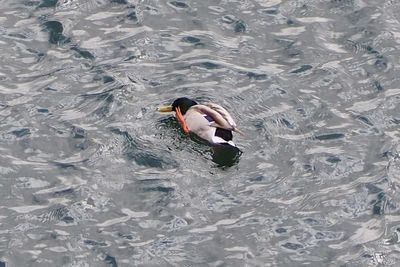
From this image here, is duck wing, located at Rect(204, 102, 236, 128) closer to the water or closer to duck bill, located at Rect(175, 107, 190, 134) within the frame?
the water

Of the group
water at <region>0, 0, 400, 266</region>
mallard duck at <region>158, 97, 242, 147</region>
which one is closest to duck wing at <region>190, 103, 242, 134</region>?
mallard duck at <region>158, 97, 242, 147</region>

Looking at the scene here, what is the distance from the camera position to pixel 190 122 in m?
23.1

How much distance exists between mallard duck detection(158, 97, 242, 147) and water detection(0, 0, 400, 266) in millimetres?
287

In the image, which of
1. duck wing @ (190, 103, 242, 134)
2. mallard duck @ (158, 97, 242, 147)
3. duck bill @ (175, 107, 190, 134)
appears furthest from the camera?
duck bill @ (175, 107, 190, 134)

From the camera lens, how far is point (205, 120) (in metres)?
22.9

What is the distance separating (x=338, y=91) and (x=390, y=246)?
497 centimetres

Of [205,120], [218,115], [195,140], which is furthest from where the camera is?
[195,140]

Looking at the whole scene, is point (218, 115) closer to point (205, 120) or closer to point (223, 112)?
point (223, 112)

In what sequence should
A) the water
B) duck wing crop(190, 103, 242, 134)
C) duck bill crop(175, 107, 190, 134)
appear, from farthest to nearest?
duck bill crop(175, 107, 190, 134), duck wing crop(190, 103, 242, 134), the water

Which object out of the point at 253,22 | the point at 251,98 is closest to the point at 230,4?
the point at 253,22

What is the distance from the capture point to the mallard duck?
73.1 ft

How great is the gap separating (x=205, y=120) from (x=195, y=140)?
45cm

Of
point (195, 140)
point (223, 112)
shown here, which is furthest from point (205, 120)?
point (223, 112)

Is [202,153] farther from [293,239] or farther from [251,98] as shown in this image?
[293,239]
